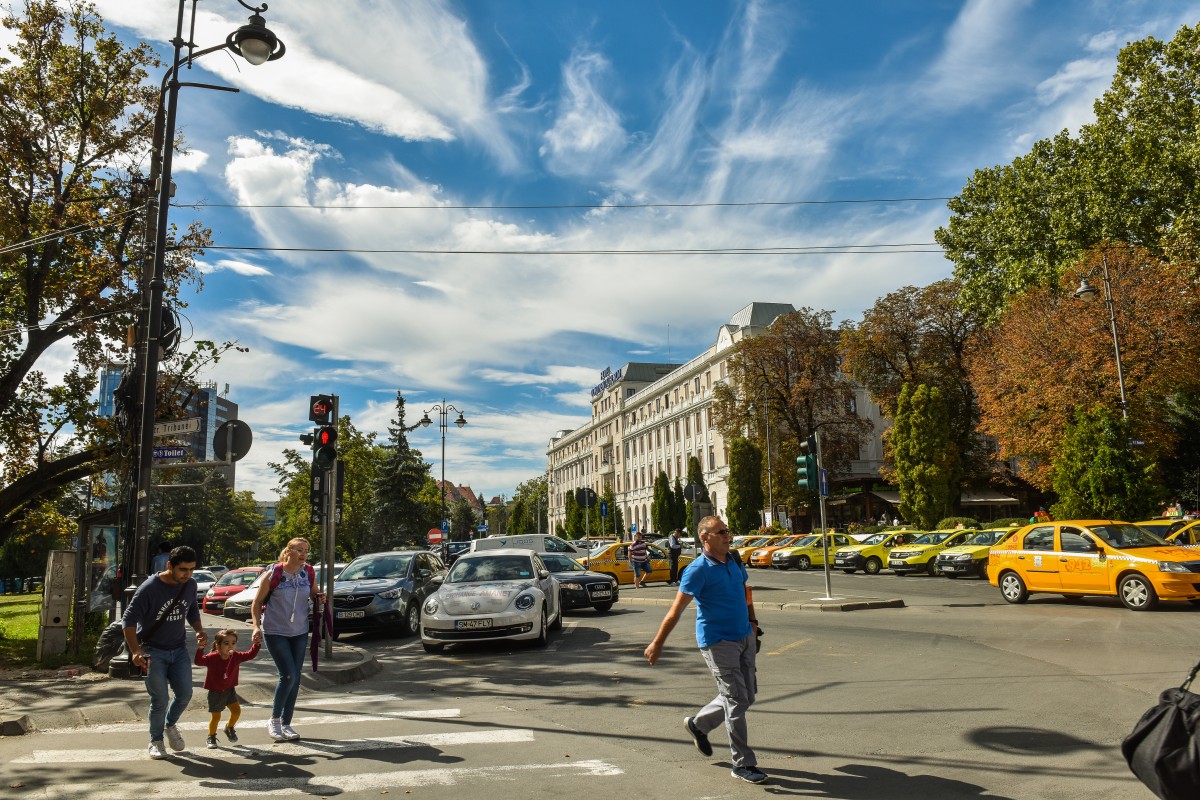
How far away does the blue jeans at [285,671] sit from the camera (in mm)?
7090

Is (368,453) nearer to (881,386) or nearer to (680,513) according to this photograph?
(680,513)

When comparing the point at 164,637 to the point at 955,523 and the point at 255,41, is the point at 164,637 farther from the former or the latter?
the point at 955,523

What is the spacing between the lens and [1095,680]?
8.59 metres

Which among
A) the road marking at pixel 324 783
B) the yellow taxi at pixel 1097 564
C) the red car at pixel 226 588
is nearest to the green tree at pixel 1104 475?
the yellow taxi at pixel 1097 564

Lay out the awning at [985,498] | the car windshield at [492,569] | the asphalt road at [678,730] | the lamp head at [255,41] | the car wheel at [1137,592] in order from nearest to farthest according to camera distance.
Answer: the asphalt road at [678,730]
the lamp head at [255,41]
the car windshield at [492,569]
the car wheel at [1137,592]
the awning at [985,498]

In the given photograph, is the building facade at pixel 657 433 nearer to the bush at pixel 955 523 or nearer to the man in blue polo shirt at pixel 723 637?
the bush at pixel 955 523

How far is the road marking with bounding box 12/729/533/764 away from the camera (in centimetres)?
655

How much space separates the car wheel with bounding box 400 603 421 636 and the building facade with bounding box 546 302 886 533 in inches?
1618

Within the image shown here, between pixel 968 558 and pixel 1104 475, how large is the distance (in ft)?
15.1

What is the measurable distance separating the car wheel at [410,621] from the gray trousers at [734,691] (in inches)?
415

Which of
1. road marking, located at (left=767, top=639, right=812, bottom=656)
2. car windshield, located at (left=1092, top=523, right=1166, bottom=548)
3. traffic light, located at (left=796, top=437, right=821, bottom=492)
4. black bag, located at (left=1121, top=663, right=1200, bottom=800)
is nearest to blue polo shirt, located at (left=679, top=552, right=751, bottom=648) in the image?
black bag, located at (left=1121, top=663, right=1200, bottom=800)

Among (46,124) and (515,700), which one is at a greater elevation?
(46,124)

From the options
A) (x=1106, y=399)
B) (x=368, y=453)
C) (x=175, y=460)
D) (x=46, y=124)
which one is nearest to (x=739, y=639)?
(x=175, y=460)

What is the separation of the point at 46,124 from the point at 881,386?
4421 cm
